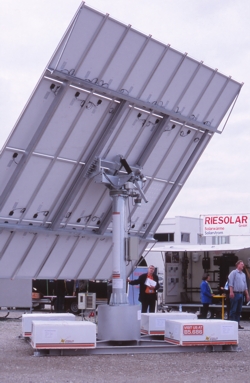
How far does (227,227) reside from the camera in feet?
149

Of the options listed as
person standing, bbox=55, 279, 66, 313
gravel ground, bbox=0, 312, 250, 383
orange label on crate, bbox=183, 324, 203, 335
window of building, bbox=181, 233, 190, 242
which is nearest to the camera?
gravel ground, bbox=0, 312, 250, 383

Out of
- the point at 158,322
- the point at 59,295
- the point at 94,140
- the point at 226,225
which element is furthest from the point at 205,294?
the point at 226,225

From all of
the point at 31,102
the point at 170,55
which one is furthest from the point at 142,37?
the point at 31,102

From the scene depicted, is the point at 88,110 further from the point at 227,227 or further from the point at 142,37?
the point at 227,227

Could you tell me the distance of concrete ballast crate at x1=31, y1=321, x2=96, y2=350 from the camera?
12562mm

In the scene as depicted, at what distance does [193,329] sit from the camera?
13.5m

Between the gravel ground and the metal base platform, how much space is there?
0.75ft

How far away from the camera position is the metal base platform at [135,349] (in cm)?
1292

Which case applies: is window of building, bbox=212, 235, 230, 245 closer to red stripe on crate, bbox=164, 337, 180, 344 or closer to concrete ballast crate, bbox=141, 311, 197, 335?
concrete ballast crate, bbox=141, 311, 197, 335

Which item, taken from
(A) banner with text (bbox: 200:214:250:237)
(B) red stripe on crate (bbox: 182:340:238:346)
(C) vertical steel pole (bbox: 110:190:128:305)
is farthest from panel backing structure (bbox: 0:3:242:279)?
(A) banner with text (bbox: 200:214:250:237)

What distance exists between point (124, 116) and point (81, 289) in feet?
45.4

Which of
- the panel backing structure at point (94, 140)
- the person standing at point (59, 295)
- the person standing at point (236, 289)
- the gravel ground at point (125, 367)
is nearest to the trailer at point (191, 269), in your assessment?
the person standing at point (59, 295)

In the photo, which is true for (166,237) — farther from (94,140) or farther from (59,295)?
(94,140)

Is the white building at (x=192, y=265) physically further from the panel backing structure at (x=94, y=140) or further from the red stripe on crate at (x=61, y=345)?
the red stripe on crate at (x=61, y=345)
